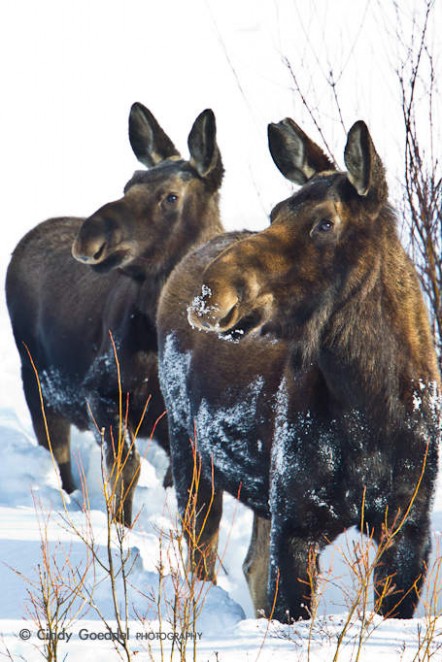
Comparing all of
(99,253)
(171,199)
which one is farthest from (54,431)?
(171,199)

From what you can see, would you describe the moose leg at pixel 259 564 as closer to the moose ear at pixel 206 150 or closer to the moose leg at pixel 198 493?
the moose leg at pixel 198 493

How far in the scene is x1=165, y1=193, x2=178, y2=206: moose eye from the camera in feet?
21.8

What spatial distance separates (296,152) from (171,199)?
2064mm

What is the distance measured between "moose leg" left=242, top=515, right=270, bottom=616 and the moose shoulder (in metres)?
1.71

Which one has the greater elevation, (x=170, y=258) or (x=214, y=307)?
(x=170, y=258)

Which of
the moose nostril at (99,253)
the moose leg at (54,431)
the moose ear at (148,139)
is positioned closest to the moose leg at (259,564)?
the moose nostril at (99,253)

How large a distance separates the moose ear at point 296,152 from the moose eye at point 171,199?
1983mm

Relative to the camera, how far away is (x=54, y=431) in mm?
8859

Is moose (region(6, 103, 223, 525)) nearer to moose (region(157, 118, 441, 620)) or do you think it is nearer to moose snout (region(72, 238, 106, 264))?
moose snout (region(72, 238, 106, 264))

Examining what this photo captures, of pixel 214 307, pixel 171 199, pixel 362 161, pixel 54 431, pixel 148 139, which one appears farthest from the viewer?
pixel 54 431

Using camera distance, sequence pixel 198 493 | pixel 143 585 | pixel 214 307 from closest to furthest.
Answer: pixel 214 307, pixel 143 585, pixel 198 493

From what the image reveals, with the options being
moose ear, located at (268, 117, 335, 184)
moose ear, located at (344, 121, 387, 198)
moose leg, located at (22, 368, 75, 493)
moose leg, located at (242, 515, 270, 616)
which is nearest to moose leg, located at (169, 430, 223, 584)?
moose leg, located at (242, 515, 270, 616)

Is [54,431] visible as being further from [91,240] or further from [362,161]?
[362,161]

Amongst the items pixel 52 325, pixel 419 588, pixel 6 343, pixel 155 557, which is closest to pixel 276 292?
pixel 419 588
